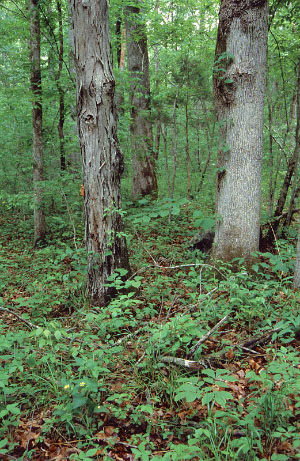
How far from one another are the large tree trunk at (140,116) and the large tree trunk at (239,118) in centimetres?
430

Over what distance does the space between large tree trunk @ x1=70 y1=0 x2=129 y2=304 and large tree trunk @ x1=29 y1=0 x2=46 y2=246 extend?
3.26 m

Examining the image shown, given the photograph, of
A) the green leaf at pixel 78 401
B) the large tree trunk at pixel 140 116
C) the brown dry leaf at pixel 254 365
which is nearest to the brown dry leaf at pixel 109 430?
the green leaf at pixel 78 401

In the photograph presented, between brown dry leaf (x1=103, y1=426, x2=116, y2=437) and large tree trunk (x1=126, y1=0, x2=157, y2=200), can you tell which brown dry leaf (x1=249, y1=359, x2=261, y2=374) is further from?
large tree trunk (x1=126, y1=0, x2=157, y2=200)

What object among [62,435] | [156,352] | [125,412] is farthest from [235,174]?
[62,435]

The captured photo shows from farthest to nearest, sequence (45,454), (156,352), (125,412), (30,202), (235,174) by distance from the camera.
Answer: (30,202) < (235,174) < (156,352) < (125,412) < (45,454)

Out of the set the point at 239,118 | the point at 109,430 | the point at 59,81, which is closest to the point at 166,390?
the point at 109,430

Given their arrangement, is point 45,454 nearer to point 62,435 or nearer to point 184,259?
point 62,435

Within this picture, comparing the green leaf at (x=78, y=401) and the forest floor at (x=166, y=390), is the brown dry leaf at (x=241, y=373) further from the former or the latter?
the green leaf at (x=78, y=401)

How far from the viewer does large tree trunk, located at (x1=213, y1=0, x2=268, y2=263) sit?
4.03 meters

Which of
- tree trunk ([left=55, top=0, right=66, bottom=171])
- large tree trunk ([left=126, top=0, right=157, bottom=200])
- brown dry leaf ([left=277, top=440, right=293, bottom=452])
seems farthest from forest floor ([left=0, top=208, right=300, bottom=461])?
large tree trunk ([left=126, top=0, right=157, bottom=200])

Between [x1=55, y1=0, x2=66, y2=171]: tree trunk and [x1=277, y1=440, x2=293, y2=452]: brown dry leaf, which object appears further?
[x1=55, y1=0, x2=66, y2=171]: tree trunk

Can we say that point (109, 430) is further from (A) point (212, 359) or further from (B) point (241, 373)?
(B) point (241, 373)

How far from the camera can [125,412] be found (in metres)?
2.31

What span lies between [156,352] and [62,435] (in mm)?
979
